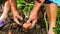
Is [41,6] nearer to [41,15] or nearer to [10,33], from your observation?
[41,15]

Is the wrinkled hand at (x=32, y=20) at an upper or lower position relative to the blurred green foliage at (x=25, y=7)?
lower

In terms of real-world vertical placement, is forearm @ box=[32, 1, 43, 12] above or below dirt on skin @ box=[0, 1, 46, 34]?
above

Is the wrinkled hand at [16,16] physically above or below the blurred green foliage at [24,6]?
below

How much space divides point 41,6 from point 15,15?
0.66ft

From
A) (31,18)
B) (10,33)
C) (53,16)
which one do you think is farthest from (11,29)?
(53,16)

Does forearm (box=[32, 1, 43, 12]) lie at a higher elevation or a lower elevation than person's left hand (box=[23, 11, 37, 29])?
higher

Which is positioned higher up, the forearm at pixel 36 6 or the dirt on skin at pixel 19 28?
the forearm at pixel 36 6

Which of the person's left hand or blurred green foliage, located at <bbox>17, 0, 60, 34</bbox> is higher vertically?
blurred green foliage, located at <bbox>17, 0, 60, 34</bbox>

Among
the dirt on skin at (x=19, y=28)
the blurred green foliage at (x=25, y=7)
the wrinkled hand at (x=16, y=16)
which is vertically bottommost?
the dirt on skin at (x=19, y=28)

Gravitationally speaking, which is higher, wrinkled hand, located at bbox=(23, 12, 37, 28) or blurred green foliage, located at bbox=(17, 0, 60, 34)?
blurred green foliage, located at bbox=(17, 0, 60, 34)

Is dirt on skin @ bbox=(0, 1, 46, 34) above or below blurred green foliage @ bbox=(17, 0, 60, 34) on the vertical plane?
below

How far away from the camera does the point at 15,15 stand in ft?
7.13

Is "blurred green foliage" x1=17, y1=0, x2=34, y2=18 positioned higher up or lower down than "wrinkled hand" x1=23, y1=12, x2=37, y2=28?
higher up

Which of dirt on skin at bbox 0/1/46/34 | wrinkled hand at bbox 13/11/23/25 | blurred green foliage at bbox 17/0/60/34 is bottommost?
dirt on skin at bbox 0/1/46/34
